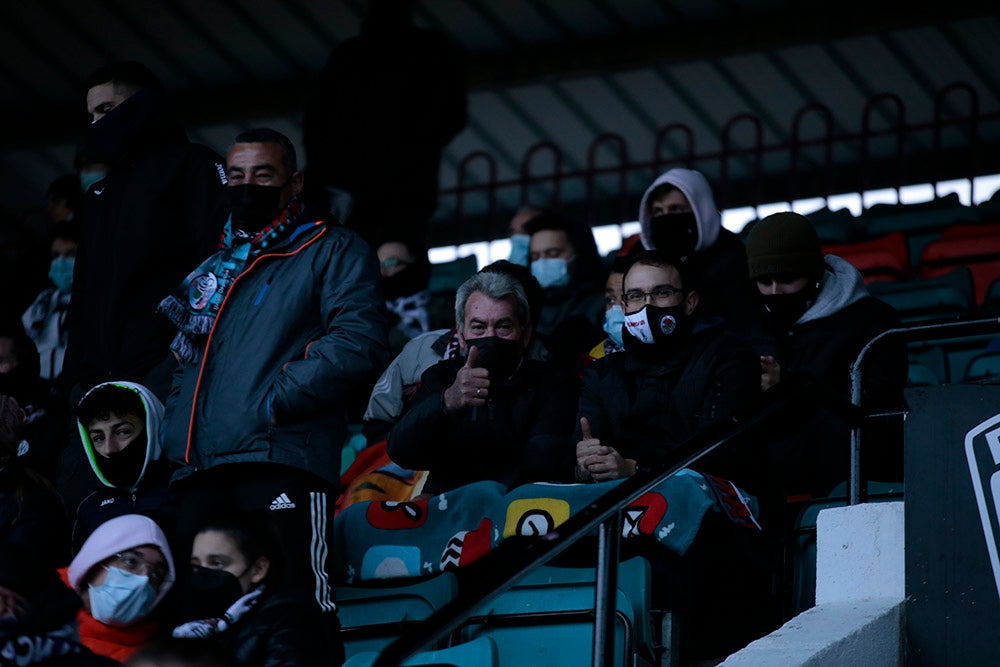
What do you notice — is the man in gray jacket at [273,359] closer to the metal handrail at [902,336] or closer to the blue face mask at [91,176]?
the metal handrail at [902,336]

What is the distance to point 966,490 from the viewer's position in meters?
4.76

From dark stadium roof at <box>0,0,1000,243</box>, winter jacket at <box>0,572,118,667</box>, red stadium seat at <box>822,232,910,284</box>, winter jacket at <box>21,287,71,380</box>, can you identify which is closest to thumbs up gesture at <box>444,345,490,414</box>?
winter jacket at <box>0,572,118,667</box>

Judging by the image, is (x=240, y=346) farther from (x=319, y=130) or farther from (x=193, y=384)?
(x=319, y=130)

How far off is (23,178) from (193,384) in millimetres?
10829

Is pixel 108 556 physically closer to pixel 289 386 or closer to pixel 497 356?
pixel 289 386

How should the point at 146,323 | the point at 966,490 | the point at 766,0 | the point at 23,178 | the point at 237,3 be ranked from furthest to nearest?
the point at 23,178, the point at 237,3, the point at 766,0, the point at 146,323, the point at 966,490

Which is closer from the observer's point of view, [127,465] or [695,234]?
[127,465]

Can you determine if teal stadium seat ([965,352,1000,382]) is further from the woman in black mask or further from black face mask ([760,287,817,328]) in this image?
the woman in black mask

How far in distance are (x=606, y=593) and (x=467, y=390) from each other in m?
1.86

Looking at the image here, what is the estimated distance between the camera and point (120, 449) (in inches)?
228

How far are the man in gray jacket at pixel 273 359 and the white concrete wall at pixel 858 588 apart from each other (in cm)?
141

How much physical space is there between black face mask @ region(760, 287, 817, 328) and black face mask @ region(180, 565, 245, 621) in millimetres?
2221

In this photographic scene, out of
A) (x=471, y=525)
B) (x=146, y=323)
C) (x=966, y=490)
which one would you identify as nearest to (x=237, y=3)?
(x=146, y=323)

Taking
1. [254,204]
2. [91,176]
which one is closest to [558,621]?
[254,204]
